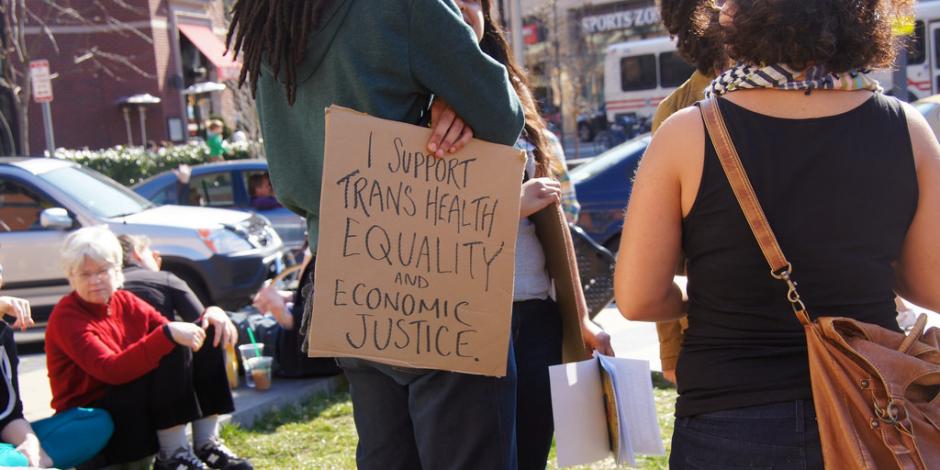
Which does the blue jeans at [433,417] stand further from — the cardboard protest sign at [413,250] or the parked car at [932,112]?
the parked car at [932,112]

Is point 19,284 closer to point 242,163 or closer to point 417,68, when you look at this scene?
point 242,163

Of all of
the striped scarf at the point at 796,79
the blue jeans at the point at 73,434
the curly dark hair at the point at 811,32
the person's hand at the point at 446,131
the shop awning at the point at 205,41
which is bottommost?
the blue jeans at the point at 73,434

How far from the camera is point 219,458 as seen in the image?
177 inches

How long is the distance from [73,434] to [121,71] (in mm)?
25618

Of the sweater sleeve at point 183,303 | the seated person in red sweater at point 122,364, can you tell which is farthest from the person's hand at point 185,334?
the sweater sleeve at point 183,303

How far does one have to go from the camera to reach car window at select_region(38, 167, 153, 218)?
329 inches

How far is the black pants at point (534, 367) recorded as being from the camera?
Result: 256cm

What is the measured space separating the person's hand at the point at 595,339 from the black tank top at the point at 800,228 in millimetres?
635

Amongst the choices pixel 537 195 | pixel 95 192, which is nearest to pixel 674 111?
pixel 537 195

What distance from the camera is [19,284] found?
27.0 ft

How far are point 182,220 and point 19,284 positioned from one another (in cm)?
142

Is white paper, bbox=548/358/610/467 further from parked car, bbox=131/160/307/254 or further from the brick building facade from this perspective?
the brick building facade

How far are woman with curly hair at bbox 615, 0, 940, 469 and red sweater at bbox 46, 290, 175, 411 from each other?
9.51 ft

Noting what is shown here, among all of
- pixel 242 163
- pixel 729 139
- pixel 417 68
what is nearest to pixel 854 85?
pixel 729 139
